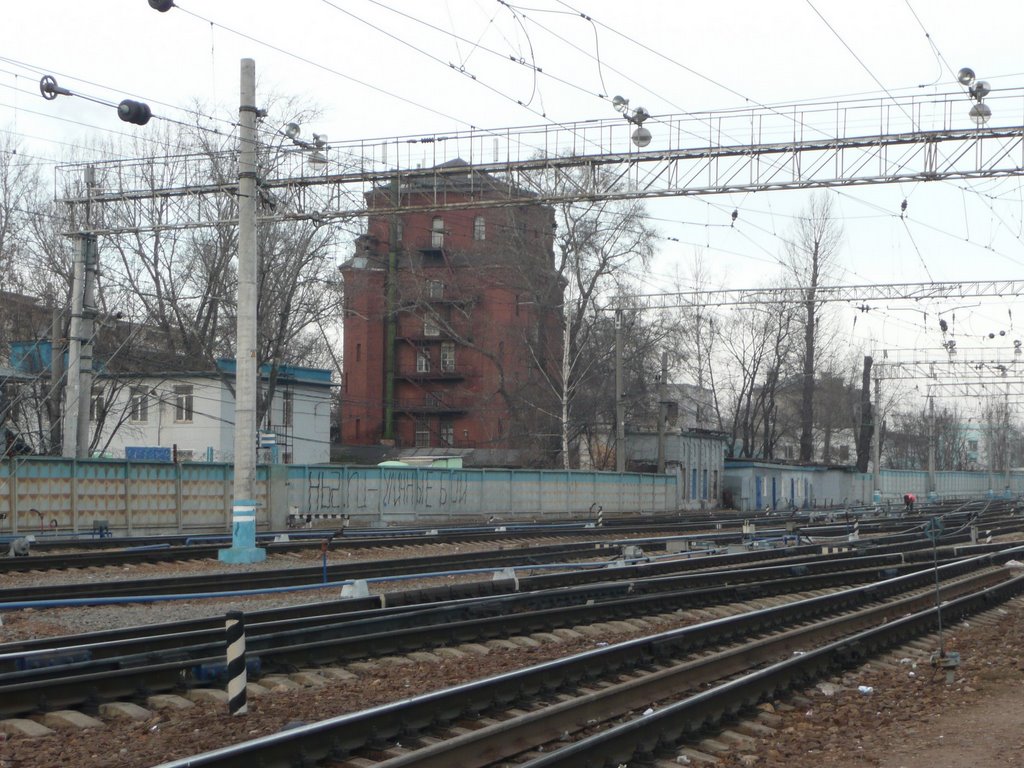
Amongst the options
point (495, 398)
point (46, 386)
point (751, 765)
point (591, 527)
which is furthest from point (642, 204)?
point (751, 765)

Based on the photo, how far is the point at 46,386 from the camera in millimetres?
43281

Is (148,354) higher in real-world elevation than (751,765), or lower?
higher

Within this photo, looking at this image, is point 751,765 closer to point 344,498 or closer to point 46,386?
point 344,498

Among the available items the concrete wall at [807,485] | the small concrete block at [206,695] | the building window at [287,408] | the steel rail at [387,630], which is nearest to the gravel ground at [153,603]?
the steel rail at [387,630]

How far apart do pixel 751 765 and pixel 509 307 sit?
193ft

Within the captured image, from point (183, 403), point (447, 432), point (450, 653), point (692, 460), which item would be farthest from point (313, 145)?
point (447, 432)

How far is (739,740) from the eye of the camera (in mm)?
8234

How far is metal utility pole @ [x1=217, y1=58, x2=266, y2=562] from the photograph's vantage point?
20.8 meters

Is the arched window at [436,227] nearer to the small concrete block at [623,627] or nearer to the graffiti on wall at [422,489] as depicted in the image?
the graffiti on wall at [422,489]

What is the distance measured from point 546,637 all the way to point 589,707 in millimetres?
4347

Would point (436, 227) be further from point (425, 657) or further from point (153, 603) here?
point (425, 657)

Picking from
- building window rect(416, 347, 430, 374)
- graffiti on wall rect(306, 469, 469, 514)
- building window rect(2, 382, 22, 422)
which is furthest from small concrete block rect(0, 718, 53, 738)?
building window rect(416, 347, 430, 374)

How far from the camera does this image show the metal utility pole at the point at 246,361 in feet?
68.2

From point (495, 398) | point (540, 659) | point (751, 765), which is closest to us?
point (751, 765)
